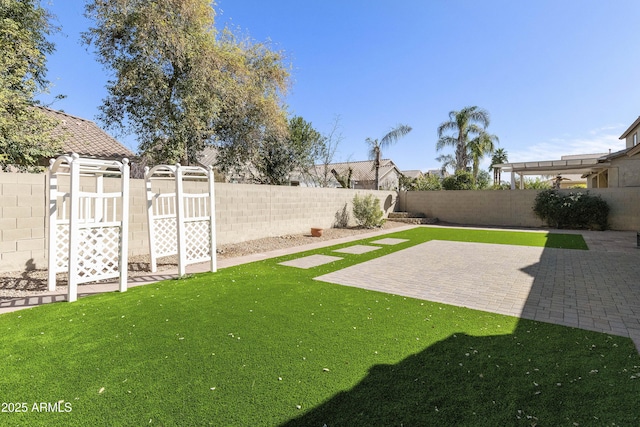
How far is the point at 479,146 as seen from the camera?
2402 centimetres

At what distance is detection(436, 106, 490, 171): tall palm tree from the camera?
77.7 feet

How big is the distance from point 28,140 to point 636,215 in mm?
22372

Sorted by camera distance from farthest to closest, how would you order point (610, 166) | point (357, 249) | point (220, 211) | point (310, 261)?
point (610, 166)
point (357, 249)
point (220, 211)
point (310, 261)

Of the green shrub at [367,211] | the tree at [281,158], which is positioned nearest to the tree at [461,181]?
the green shrub at [367,211]

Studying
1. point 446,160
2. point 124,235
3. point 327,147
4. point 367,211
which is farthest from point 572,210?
point 124,235

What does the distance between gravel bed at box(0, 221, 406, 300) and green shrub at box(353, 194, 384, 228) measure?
10.1 ft

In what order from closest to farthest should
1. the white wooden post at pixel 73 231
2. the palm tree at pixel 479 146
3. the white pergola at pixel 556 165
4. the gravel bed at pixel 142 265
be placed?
1. the white wooden post at pixel 73 231
2. the gravel bed at pixel 142 265
3. the white pergola at pixel 556 165
4. the palm tree at pixel 479 146

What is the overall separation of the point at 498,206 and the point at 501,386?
57.6 feet

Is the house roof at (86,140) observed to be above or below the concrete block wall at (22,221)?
above

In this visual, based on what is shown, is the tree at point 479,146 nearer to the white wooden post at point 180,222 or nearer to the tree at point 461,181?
the tree at point 461,181

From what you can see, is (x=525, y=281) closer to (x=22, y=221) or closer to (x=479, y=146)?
(x=22, y=221)

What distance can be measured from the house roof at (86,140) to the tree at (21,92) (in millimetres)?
2928

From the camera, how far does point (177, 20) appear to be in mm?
9234

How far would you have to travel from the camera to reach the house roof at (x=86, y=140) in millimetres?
10781
